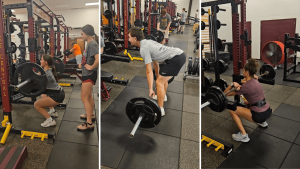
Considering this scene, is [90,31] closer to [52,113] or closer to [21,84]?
[21,84]

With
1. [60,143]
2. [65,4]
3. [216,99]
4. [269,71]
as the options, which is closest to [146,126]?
[216,99]

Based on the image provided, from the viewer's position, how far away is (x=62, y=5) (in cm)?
192

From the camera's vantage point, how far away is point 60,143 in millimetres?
1652

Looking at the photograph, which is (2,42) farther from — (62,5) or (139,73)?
(139,73)

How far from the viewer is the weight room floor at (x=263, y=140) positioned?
1.42 m

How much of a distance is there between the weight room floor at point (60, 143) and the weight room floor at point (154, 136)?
0.56ft

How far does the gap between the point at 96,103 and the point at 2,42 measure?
1034 mm

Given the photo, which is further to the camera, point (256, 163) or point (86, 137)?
point (86, 137)

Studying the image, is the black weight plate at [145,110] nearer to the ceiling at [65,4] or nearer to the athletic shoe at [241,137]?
the athletic shoe at [241,137]

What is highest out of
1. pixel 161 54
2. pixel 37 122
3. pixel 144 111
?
pixel 161 54

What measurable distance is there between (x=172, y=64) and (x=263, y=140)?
1103 mm

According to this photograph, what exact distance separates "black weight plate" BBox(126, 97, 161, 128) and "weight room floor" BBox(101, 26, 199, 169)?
18 centimetres

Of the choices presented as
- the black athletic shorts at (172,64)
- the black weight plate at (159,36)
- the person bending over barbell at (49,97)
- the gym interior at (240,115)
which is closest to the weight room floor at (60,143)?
the person bending over barbell at (49,97)

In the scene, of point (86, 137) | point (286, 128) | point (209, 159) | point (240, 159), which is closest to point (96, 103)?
point (86, 137)
